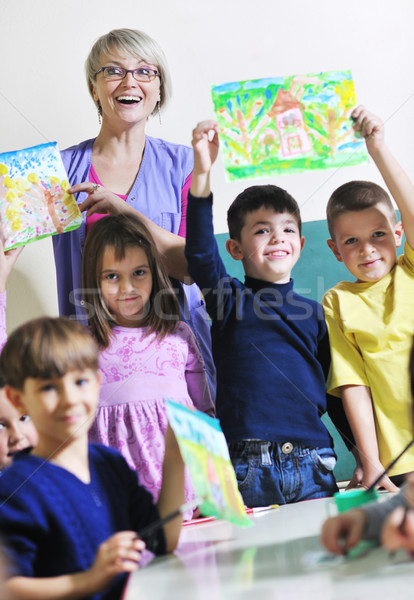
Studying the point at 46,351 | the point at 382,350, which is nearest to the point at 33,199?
the point at 46,351

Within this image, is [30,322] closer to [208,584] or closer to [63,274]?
[208,584]

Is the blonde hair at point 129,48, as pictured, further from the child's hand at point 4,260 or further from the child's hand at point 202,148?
the child's hand at point 4,260

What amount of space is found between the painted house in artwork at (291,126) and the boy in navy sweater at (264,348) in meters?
0.11

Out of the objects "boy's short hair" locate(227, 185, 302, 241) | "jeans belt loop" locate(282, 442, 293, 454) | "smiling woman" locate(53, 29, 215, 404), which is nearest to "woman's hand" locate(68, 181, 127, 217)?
"smiling woman" locate(53, 29, 215, 404)

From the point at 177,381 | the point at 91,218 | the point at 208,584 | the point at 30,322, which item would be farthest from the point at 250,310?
the point at 208,584

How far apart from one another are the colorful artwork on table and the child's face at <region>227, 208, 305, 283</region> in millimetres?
531

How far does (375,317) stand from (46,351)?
76 centimetres

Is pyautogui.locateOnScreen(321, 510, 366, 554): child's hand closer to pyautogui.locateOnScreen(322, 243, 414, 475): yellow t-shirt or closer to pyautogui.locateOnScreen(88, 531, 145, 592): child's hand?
pyautogui.locateOnScreen(88, 531, 145, 592): child's hand

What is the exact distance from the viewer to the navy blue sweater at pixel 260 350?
124 centimetres

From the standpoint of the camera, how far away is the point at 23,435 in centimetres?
117

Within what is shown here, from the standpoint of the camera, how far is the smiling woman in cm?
144

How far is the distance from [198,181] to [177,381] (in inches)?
15.0

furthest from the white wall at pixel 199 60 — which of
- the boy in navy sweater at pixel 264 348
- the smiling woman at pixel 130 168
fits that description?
the boy in navy sweater at pixel 264 348

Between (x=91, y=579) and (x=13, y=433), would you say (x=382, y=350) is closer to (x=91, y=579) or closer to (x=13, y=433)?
(x=13, y=433)
